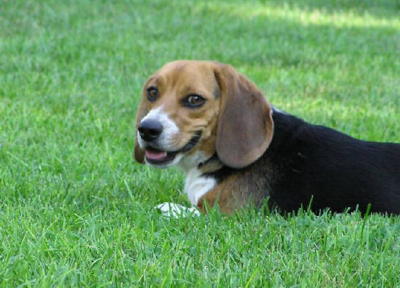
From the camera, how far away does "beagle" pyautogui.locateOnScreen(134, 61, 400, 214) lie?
4.84 m

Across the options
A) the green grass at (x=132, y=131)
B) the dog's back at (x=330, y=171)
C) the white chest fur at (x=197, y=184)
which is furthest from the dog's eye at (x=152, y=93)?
the dog's back at (x=330, y=171)

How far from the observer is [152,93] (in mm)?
5129

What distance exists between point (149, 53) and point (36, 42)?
1397 millimetres

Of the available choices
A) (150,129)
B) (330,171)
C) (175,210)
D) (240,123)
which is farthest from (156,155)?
(330,171)

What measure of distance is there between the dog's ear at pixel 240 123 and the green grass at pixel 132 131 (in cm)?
38

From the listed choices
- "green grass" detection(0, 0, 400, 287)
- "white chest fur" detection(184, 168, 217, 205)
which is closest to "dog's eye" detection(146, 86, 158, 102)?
"white chest fur" detection(184, 168, 217, 205)

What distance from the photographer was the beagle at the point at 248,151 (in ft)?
15.9

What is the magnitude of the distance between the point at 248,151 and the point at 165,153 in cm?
50

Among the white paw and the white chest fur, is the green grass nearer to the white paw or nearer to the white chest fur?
the white paw

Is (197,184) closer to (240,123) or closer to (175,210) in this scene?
(175,210)

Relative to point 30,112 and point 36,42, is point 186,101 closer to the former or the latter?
point 30,112

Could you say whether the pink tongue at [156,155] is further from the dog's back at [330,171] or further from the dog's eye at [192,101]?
the dog's back at [330,171]

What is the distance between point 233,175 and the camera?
5.02 metres

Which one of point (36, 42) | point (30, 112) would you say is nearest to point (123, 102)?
point (30, 112)
